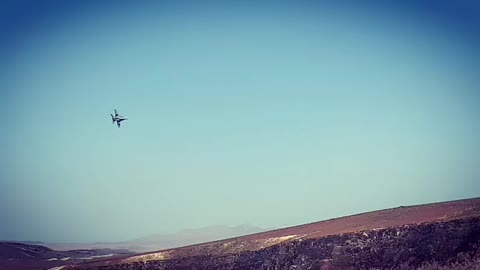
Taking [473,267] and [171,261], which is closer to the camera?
[473,267]

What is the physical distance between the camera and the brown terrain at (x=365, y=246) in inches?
1319

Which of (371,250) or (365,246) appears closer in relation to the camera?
(371,250)

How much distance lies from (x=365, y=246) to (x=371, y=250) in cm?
63

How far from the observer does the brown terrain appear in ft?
110

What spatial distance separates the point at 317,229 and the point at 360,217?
5.22 meters

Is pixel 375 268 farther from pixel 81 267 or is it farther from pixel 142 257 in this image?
pixel 81 267

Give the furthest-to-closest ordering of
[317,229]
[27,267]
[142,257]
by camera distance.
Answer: [27,267], [142,257], [317,229]

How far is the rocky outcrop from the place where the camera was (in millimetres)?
33438

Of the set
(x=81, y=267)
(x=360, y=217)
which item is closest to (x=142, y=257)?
(x=81, y=267)

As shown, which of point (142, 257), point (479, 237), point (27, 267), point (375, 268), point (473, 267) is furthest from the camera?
point (27, 267)

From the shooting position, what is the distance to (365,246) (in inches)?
1438

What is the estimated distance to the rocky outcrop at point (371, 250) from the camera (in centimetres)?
3344

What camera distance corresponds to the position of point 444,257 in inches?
1293

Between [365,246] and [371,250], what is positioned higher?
[365,246]
